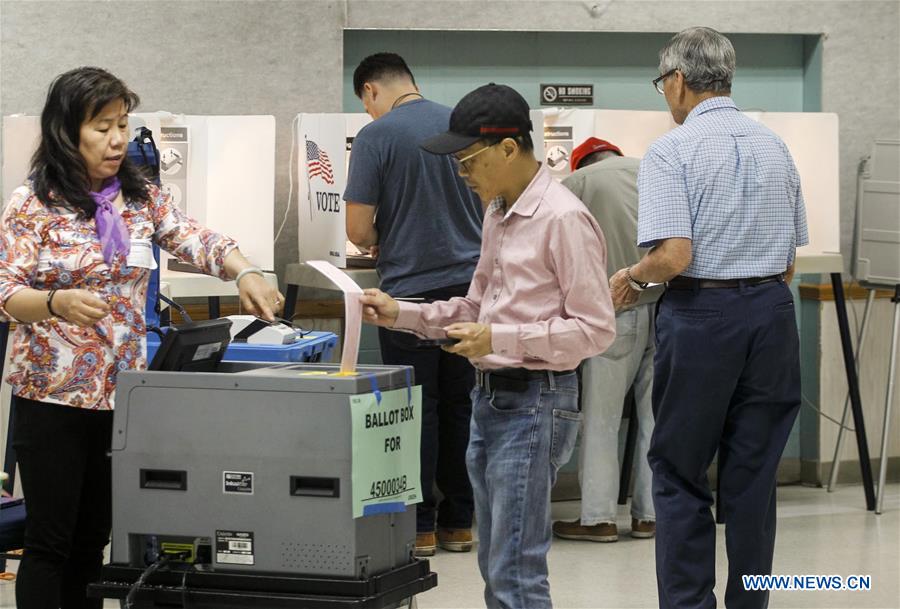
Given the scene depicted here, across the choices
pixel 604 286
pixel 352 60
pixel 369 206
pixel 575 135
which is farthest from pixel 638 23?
pixel 604 286

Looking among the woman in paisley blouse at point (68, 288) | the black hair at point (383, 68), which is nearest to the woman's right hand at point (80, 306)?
the woman in paisley blouse at point (68, 288)

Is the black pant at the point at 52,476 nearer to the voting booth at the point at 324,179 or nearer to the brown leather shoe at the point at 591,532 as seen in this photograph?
the voting booth at the point at 324,179

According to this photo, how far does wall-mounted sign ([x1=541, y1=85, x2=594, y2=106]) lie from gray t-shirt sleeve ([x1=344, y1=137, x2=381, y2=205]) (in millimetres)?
1577

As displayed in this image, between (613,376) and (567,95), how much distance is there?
5.21ft

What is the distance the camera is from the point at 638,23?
5746 millimetres

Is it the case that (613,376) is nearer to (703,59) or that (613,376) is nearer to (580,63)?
(580,63)

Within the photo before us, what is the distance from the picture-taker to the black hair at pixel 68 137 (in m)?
2.77

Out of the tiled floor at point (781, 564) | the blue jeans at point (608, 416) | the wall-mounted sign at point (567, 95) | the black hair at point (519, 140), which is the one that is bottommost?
the tiled floor at point (781, 564)

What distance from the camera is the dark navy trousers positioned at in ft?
10.2

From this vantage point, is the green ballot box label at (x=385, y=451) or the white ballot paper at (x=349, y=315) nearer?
the green ballot box label at (x=385, y=451)

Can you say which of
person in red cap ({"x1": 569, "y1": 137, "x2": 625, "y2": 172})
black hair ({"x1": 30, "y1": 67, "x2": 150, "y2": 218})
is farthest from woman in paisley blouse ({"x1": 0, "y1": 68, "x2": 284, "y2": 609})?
person in red cap ({"x1": 569, "y1": 137, "x2": 625, "y2": 172})

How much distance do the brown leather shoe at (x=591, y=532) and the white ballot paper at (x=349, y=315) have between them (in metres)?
2.67

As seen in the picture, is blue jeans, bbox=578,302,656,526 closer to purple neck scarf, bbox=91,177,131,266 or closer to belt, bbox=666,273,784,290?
belt, bbox=666,273,784,290

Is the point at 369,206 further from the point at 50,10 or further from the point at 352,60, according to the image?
the point at 50,10
